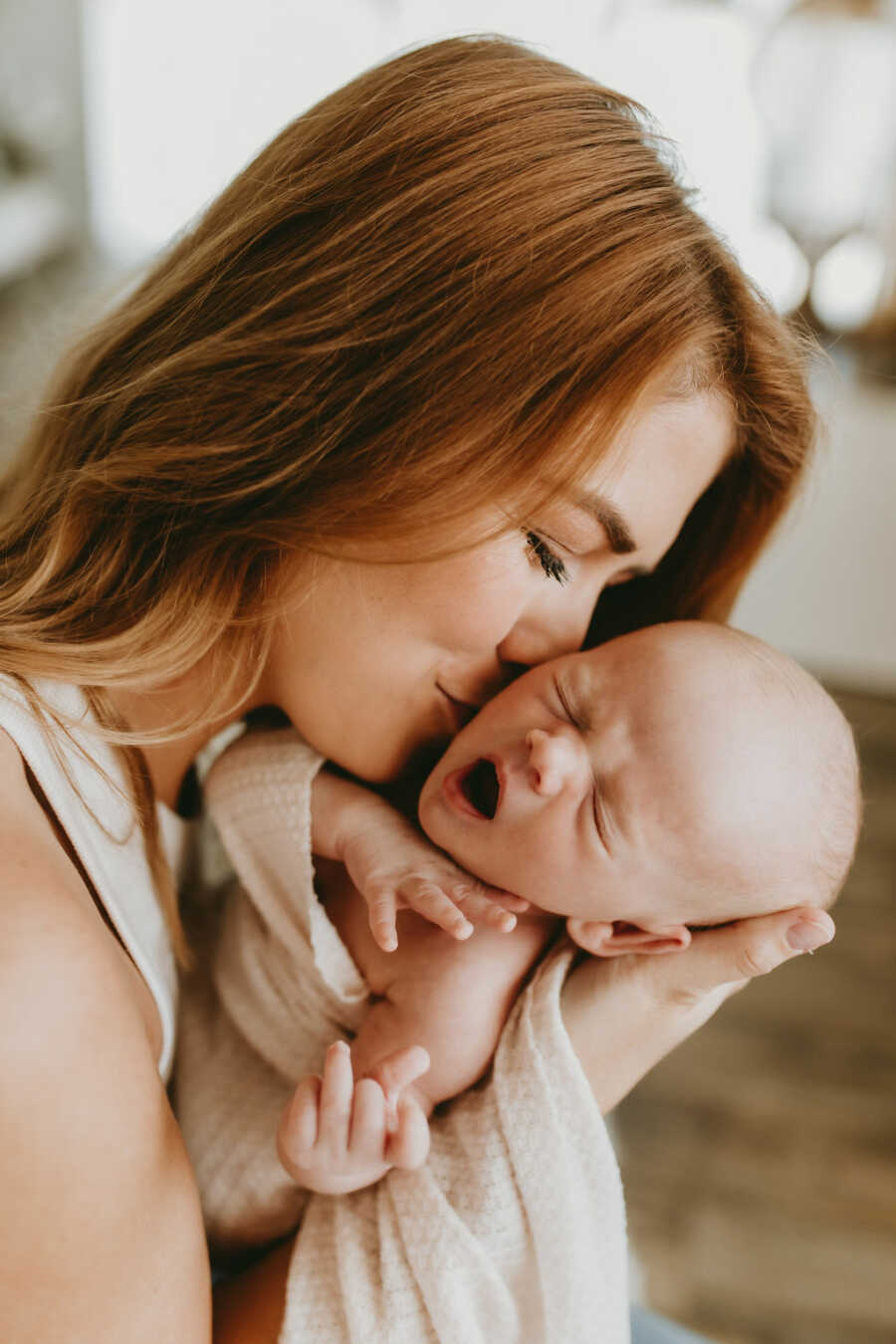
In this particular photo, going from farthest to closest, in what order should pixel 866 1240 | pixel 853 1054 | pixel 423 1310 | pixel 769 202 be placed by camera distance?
pixel 769 202 < pixel 853 1054 < pixel 866 1240 < pixel 423 1310

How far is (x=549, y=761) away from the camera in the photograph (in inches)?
35.4

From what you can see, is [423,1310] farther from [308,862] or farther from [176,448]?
[176,448]

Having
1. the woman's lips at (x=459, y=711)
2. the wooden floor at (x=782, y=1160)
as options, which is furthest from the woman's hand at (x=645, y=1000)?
the wooden floor at (x=782, y=1160)

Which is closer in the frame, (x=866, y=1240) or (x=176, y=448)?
(x=176, y=448)

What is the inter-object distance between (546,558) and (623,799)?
20 cm

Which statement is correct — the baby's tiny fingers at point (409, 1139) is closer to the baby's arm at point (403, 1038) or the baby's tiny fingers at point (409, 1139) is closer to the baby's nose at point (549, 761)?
the baby's arm at point (403, 1038)

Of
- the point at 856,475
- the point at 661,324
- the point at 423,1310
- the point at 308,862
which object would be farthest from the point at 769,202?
the point at 423,1310

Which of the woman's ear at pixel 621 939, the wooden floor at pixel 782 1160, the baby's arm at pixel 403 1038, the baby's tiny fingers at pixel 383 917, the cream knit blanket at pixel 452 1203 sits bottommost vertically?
the wooden floor at pixel 782 1160

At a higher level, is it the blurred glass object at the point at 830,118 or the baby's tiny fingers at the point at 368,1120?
the blurred glass object at the point at 830,118

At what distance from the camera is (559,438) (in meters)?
0.86

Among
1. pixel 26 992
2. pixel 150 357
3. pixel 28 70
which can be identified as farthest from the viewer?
pixel 28 70

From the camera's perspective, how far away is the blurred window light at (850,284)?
3.01 metres

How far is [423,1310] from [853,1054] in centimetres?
154

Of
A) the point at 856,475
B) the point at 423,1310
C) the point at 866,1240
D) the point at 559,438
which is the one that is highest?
the point at 559,438
